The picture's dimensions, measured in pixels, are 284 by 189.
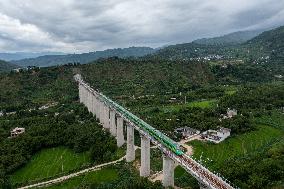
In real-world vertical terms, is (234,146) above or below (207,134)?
below

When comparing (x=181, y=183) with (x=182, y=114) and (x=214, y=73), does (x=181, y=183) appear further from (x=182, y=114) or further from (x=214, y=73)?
(x=214, y=73)

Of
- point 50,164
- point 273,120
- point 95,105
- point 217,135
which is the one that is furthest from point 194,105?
point 50,164

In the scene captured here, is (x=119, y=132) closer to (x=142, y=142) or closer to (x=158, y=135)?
(x=142, y=142)

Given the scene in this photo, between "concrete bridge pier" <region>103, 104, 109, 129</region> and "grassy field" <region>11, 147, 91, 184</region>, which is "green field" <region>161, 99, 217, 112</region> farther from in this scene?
"grassy field" <region>11, 147, 91, 184</region>

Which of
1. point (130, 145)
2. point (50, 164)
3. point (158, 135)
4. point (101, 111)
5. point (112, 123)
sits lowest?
point (50, 164)

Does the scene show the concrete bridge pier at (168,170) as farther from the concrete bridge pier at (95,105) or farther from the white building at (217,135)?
the concrete bridge pier at (95,105)

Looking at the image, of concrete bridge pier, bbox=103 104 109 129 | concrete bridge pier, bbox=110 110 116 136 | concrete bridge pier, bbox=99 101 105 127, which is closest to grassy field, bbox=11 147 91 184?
concrete bridge pier, bbox=110 110 116 136

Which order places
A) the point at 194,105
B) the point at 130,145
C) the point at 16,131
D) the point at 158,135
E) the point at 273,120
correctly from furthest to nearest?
1. the point at 194,105
2. the point at 273,120
3. the point at 16,131
4. the point at 130,145
5. the point at 158,135

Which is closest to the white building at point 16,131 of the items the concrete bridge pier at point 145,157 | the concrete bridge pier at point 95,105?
the concrete bridge pier at point 95,105
